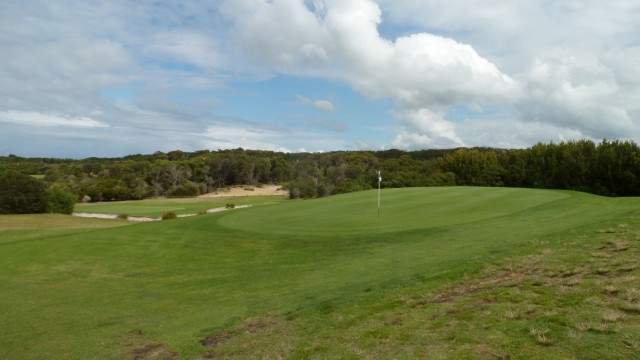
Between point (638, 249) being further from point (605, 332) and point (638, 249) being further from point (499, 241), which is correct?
point (605, 332)

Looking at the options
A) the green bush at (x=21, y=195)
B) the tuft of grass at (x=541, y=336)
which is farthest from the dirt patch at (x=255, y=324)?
the green bush at (x=21, y=195)

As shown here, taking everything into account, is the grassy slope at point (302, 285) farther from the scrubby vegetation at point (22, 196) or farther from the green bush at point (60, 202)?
the green bush at point (60, 202)

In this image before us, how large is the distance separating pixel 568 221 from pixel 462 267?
952 centimetres

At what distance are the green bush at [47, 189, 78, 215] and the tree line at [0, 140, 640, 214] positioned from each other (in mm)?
2110

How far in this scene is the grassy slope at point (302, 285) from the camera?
7590 millimetres

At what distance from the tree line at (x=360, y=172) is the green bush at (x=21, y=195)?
5.51 m

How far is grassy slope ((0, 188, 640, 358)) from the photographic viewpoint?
7.59 metres

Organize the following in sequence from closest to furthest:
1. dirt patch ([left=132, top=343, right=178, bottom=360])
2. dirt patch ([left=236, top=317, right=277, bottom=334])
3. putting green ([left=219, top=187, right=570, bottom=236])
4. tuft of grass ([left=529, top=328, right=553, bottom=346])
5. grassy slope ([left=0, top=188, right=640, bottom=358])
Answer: tuft of grass ([left=529, top=328, right=553, bottom=346]), grassy slope ([left=0, top=188, right=640, bottom=358]), dirt patch ([left=132, top=343, right=178, bottom=360]), dirt patch ([left=236, top=317, right=277, bottom=334]), putting green ([left=219, top=187, right=570, bottom=236])

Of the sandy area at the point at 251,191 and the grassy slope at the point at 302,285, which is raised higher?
the grassy slope at the point at 302,285

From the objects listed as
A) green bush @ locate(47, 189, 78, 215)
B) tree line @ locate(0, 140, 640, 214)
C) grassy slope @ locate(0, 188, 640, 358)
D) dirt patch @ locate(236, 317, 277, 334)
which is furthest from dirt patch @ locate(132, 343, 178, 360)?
green bush @ locate(47, 189, 78, 215)

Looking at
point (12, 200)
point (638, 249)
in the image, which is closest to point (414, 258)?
point (638, 249)

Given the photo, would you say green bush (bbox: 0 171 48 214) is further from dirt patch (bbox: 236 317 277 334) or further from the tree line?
dirt patch (bbox: 236 317 277 334)

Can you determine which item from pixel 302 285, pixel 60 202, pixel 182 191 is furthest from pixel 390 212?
pixel 182 191

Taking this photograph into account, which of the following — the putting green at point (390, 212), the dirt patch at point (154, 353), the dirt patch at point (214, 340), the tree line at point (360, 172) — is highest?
the tree line at point (360, 172)
